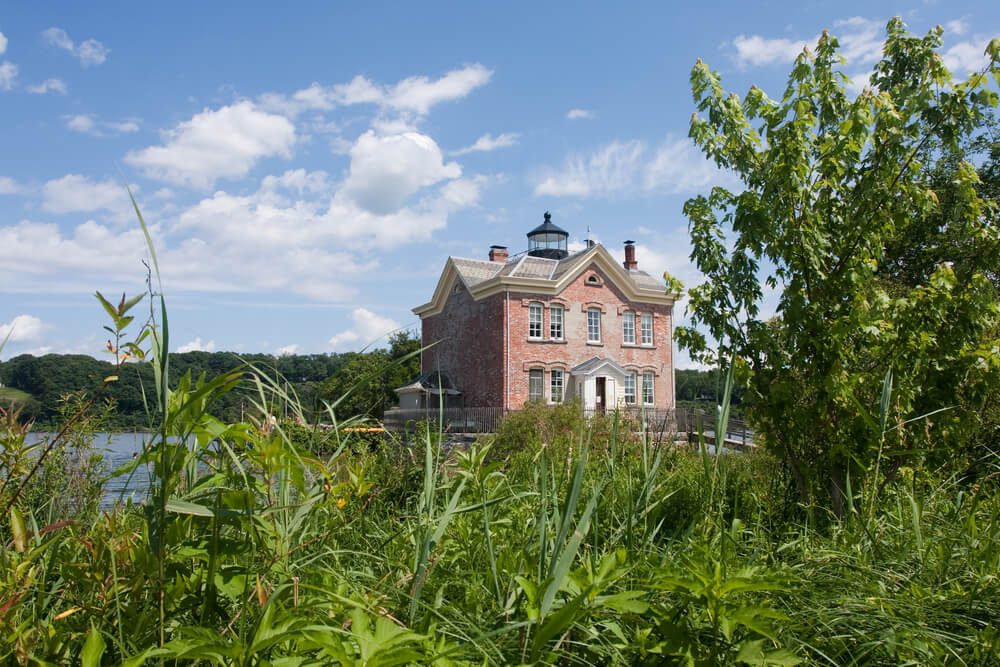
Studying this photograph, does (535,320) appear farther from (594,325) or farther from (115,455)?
(115,455)

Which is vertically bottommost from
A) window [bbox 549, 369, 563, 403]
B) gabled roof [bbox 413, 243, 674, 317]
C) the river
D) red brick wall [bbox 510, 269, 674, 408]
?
the river

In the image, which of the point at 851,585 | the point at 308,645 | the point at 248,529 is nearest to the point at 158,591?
the point at 248,529

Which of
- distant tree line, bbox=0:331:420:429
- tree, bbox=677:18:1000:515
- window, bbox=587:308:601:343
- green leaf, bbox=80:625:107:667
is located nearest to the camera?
green leaf, bbox=80:625:107:667

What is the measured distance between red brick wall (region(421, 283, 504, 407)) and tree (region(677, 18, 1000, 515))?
22.4 m

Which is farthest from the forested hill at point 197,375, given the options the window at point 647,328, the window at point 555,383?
the window at point 647,328

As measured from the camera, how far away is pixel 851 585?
2184 millimetres

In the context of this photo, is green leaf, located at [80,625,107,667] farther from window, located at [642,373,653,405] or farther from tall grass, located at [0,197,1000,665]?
window, located at [642,373,653,405]

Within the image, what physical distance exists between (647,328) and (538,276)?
620 centimetres

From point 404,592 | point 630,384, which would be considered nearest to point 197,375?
point 404,592

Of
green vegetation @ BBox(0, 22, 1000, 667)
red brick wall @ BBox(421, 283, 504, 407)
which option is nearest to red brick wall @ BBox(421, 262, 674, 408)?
red brick wall @ BBox(421, 283, 504, 407)

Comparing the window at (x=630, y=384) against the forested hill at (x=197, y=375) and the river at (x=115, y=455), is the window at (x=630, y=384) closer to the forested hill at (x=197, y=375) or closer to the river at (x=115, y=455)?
the river at (x=115, y=455)

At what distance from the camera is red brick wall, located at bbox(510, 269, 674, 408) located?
28859 millimetres

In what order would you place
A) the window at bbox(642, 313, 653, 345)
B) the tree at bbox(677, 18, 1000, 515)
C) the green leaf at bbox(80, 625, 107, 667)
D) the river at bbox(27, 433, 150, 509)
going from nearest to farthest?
the green leaf at bbox(80, 625, 107, 667) → the river at bbox(27, 433, 150, 509) → the tree at bbox(677, 18, 1000, 515) → the window at bbox(642, 313, 653, 345)

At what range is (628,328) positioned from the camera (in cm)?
3191
